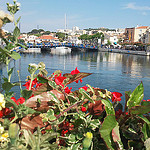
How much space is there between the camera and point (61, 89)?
899mm

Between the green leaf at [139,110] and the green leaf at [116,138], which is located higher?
the green leaf at [139,110]

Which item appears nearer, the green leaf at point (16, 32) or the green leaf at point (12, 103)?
the green leaf at point (12, 103)

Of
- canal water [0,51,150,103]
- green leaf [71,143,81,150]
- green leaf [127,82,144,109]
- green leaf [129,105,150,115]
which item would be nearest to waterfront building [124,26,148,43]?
canal water [0,51,150,103]

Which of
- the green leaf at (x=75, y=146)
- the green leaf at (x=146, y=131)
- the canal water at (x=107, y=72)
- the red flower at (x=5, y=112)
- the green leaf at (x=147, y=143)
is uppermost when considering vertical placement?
the red flower at (x=5, y=112)

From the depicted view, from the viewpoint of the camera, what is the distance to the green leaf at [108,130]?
74 cm

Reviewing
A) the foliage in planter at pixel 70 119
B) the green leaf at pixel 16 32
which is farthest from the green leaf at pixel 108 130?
the green leaf at pixel 16 32

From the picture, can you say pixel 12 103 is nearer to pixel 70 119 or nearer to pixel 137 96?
pixel 70 119

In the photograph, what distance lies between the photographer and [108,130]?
0.75 m

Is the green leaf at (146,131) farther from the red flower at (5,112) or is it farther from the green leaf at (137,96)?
the red flower at (5,112)

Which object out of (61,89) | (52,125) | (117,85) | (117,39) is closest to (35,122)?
(52,125)

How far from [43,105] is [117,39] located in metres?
79.4

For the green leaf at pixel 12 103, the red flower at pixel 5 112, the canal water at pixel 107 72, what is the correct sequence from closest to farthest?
the green leaf at pixel 12 103 < the red flower at pixel 5 112 < the canal water at pixel 107 72

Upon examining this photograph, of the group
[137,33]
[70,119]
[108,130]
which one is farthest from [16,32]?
[137,33]

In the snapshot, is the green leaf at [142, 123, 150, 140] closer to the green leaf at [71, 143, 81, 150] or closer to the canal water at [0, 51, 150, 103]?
the green leaf at [71, 143, 81, 150]
